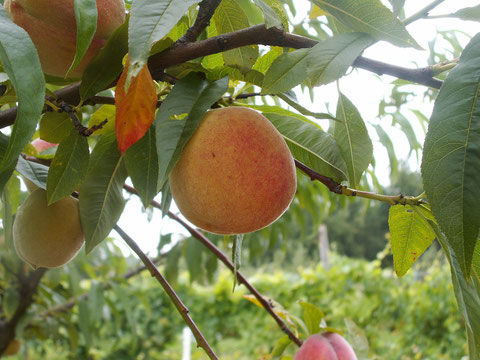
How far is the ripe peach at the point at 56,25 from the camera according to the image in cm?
51

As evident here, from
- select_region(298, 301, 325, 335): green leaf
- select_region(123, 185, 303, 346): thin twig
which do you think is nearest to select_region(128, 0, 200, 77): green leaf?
select_region(123, 185, 303, 346): thin twig

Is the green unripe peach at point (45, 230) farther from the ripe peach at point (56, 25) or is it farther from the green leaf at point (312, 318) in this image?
the green leaf at point (312, 318)

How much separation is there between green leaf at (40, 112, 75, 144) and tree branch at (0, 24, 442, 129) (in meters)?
0.20

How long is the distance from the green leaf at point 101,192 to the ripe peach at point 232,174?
12cm

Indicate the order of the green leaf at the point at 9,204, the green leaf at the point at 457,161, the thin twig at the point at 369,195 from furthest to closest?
the green leaf at the point at 9,204
the thin twig at the point at 369,195
the green leaf at the point at 457,161

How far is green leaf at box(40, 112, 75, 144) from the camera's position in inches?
25.0

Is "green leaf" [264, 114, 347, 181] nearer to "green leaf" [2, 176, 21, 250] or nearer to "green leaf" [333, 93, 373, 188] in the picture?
"green leaf" [333, 93, 373, 188]

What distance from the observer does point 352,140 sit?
21.9 inches

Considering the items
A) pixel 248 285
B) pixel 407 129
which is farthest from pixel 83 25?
pixel 407 129

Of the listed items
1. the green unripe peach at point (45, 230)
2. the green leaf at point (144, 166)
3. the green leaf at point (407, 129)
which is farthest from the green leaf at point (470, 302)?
the green leaf at point (407, 129)

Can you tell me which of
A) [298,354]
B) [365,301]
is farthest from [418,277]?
[298,354]

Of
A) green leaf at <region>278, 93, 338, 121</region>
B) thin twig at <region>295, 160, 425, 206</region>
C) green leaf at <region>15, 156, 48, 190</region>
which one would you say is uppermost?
green leaf at <region>278, 93, 338, 121</region>

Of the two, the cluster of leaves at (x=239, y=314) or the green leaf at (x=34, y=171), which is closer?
the green leaf at (x=34, y=171)

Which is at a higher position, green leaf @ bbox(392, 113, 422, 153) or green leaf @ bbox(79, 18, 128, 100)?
green leaf @ bbox(79, 18, 128, 100)
